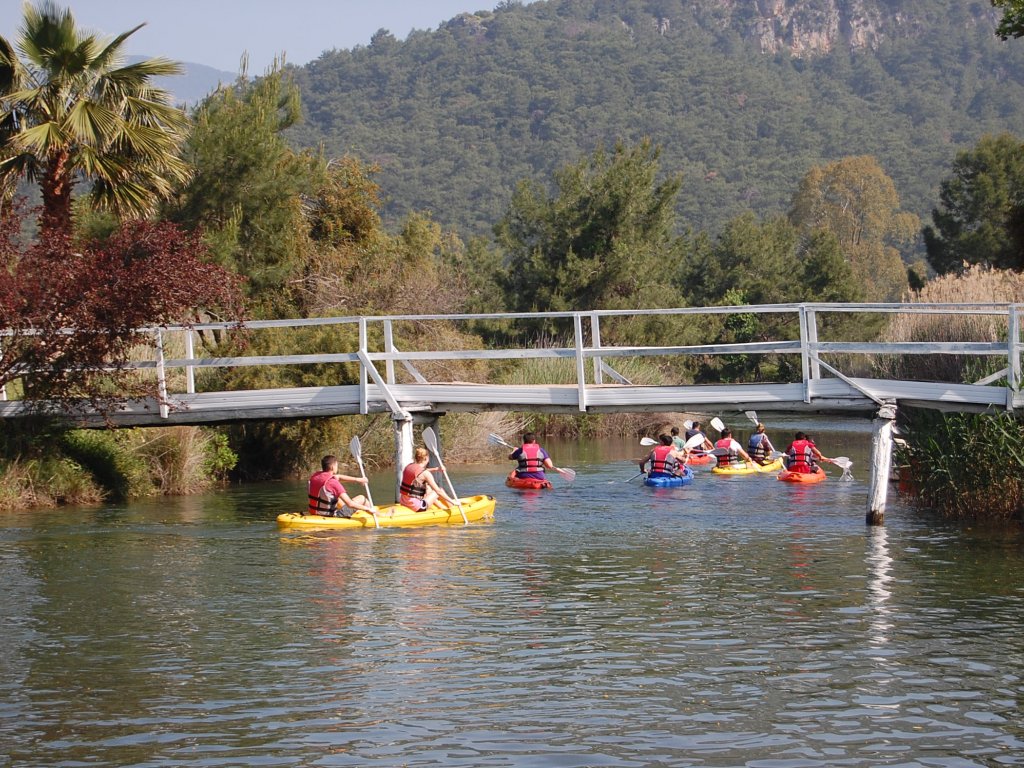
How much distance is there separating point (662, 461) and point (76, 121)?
1111 cm

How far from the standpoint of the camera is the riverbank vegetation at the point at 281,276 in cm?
1884

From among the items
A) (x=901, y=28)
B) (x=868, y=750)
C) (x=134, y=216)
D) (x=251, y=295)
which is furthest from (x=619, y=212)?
(x=901, y=28)

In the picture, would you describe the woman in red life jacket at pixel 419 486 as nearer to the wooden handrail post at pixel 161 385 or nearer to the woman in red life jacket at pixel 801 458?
the wooden handrail post at pixel 161 385

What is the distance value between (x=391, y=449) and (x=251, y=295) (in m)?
4.57

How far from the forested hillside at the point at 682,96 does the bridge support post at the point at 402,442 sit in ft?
306

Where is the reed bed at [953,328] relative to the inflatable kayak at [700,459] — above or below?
above

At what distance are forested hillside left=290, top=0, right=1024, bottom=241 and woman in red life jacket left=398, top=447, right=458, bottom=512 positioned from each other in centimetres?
9450

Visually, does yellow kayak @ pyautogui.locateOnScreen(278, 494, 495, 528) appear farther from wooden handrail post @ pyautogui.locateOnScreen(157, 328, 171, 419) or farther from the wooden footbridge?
wooden handrail post @ pyautogui.locateOnScreen(157, 328, 171, 419)

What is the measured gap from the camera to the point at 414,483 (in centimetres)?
1859

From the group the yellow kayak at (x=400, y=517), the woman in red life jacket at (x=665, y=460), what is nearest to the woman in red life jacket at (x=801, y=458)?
the woman in red life jacket at (x=665, y=460)

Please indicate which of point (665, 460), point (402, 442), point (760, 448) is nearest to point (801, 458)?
point (760, 448)

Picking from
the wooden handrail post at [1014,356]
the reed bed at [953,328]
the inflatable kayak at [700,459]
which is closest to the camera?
the wooden handrail post at [1014,356]

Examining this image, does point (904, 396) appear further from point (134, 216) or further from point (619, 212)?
point (619, 212)

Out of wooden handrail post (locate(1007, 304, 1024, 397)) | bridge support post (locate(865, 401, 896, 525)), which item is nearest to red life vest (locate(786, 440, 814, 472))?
bridge support post (locate(865, 401, 896, 525))
